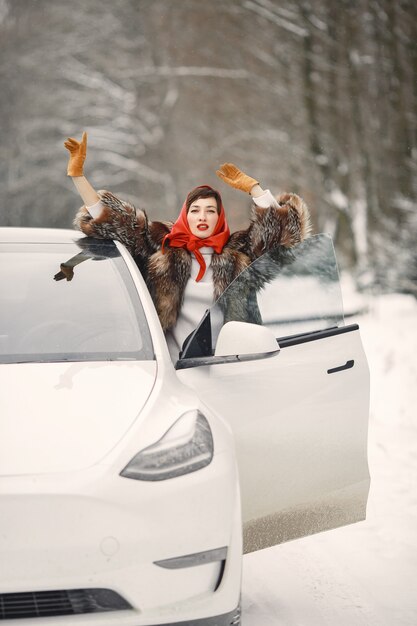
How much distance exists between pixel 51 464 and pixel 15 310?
119cm

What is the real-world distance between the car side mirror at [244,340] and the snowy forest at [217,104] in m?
11.8

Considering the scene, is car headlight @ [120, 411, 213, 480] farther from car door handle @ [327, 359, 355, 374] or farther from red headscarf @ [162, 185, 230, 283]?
red headscarf @ [162, 185, 230, 283]

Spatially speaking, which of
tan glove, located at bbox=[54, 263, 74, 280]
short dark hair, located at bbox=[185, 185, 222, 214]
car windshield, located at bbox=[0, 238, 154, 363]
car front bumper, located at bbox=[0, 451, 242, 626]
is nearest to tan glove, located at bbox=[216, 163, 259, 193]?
short dark hair, located at bbox=[185, 185, 222, 214]

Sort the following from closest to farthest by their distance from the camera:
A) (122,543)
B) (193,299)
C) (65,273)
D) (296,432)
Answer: (122,543) → (296,432) → (65,273) → (193,299)

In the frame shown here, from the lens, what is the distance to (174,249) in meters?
4.64

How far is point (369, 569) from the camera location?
13.5 feet

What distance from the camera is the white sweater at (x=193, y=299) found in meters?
4.48

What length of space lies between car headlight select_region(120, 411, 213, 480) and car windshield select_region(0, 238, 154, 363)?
557 mm

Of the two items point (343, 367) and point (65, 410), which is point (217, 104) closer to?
point (343, 367)

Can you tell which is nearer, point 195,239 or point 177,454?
point 177,454

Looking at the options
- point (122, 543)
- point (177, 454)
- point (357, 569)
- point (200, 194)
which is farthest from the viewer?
point (200, 194)

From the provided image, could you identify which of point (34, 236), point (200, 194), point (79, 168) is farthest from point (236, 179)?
point (34, 236)

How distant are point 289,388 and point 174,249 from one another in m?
1.35

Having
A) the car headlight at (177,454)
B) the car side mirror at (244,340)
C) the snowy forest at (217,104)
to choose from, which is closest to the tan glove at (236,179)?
the car side mirror at (244,340)
